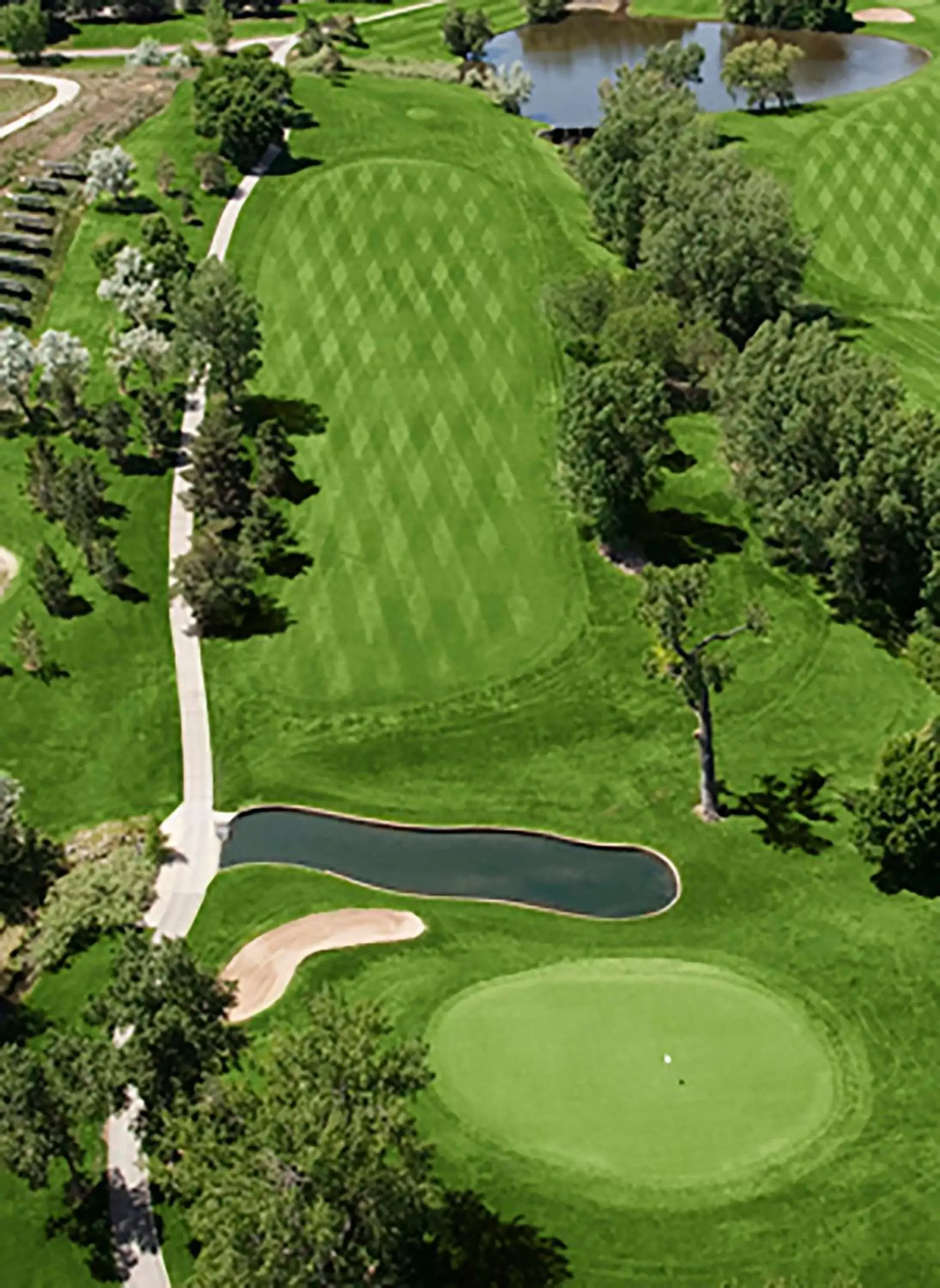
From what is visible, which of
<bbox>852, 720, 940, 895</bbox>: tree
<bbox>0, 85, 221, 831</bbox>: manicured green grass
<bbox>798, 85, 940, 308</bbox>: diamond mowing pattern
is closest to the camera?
<bbox>852, 720, 940, 895</bbox>: tree

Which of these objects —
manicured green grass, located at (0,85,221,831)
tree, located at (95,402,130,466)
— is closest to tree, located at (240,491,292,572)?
manicured green grass, located at (0,85,221,831)

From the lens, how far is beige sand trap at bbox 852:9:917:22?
630 ft

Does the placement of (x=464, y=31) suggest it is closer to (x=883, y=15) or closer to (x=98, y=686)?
(x=883, y=15)

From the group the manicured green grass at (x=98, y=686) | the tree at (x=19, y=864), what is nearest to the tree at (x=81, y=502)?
the manicured green grass at (x=98, y=686)

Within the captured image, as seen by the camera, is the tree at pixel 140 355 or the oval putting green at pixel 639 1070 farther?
the tree at pixel 140 355

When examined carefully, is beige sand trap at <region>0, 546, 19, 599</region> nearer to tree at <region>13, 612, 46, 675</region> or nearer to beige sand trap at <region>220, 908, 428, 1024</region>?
tree at <region>13, 612, 46, 675</region>

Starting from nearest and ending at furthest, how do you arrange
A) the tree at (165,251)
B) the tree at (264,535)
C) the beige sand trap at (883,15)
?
1. the tree at (264,535)
2. the tree at (165,251)
3. the beige sand trap at (883,15)

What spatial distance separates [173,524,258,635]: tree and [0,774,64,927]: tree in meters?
18.9

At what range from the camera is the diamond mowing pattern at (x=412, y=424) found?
89062 mm

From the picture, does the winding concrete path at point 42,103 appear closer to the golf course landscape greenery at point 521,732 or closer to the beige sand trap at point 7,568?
the golf course landscape greenery at point 521,732

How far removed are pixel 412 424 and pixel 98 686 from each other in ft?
112

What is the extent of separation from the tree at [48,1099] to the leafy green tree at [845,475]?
53293mm

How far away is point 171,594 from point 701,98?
109 metres

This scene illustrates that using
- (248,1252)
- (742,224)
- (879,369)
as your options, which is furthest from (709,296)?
(248,1252)
